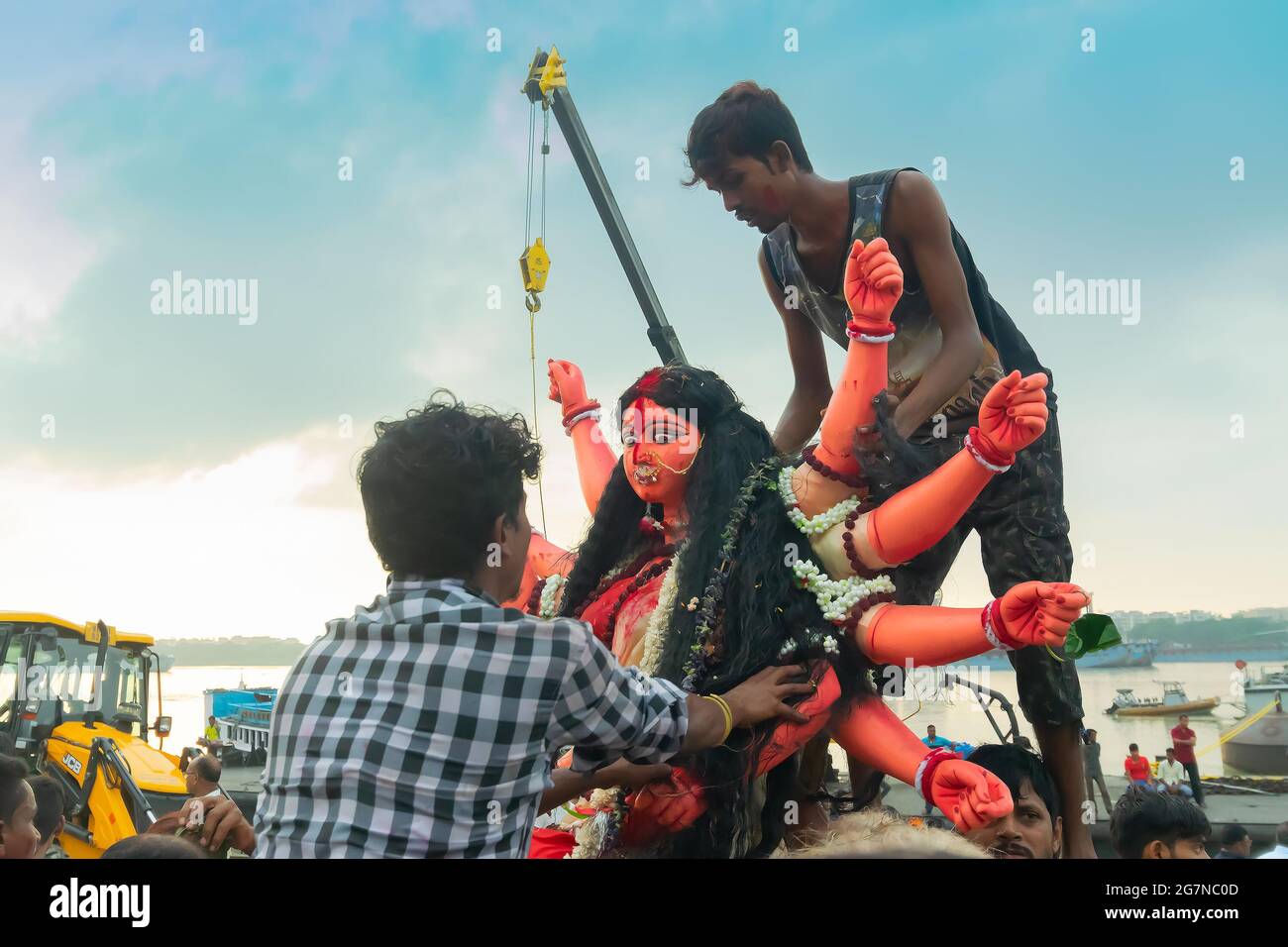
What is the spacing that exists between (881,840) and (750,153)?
5.59 ft

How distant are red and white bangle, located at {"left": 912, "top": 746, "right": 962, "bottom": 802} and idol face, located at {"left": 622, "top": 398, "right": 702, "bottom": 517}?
0.89 meters

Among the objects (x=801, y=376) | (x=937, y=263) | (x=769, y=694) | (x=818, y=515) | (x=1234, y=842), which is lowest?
(x=1234, y=842)

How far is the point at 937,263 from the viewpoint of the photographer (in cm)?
264

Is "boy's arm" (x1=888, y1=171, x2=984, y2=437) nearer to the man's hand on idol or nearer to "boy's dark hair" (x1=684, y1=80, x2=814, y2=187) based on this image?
"boy's dark hair" (x1=684, y1=80, x2=814, y2=187)

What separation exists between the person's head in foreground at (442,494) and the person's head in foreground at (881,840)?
2.64 feet

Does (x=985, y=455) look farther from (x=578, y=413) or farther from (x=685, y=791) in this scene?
(x=578, y=413)

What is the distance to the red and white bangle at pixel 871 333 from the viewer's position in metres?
2.34

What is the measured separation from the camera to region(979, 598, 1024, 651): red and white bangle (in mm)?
2205

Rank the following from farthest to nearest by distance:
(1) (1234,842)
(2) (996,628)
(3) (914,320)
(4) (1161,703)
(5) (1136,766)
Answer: (4) (1161,703)
(5) (1136,766)
(1) (1234,842)
(3) (914,320)
(2) (996,628)

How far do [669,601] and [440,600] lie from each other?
3.25 ft

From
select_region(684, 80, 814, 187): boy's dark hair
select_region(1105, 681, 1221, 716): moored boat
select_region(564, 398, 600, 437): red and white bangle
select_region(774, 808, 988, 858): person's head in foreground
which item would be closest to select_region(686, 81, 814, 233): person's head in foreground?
select_region(684, 80, 814, 187): boy's dark hair

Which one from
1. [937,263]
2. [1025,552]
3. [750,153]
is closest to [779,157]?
[750,153]

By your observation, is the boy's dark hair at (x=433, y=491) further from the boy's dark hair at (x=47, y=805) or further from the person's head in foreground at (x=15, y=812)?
the boy's dark hair at (x=47, y=805)
